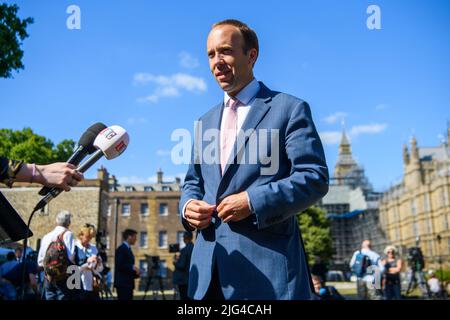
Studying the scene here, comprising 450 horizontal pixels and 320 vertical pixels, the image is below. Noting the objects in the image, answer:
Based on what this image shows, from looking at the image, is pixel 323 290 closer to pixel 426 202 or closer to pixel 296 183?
pixel 296 183

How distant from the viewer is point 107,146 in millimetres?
2426

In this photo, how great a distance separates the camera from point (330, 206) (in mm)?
97250

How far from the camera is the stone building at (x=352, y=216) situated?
3501 inches

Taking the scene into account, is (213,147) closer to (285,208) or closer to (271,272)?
(285,208)

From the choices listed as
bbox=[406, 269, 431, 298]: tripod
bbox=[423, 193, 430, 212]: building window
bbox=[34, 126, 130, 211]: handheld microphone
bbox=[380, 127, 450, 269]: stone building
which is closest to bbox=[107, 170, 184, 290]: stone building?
bbox=[406, 269, 431, 298]: tripod

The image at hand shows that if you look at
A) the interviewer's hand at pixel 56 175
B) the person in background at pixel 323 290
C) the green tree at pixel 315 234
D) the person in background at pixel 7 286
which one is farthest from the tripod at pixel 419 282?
the green tree at pixel 315 234

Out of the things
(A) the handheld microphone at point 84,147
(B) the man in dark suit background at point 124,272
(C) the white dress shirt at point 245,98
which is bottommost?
(B) the man in dark suit background at point 124,272

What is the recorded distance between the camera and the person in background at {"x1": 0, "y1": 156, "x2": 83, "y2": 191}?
2.02 meters

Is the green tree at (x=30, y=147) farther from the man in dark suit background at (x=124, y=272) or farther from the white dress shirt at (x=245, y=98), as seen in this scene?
the white dress shirt at (x=245, y=98)

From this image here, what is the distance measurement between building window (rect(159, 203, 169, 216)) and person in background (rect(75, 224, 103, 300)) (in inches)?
1875

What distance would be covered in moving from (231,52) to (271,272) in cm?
105

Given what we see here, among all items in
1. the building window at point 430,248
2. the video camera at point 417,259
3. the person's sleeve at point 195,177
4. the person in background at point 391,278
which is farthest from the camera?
the building window at point 430,248

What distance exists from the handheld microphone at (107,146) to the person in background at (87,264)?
4.80m

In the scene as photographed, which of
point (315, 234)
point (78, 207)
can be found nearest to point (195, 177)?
point (78, 207)
